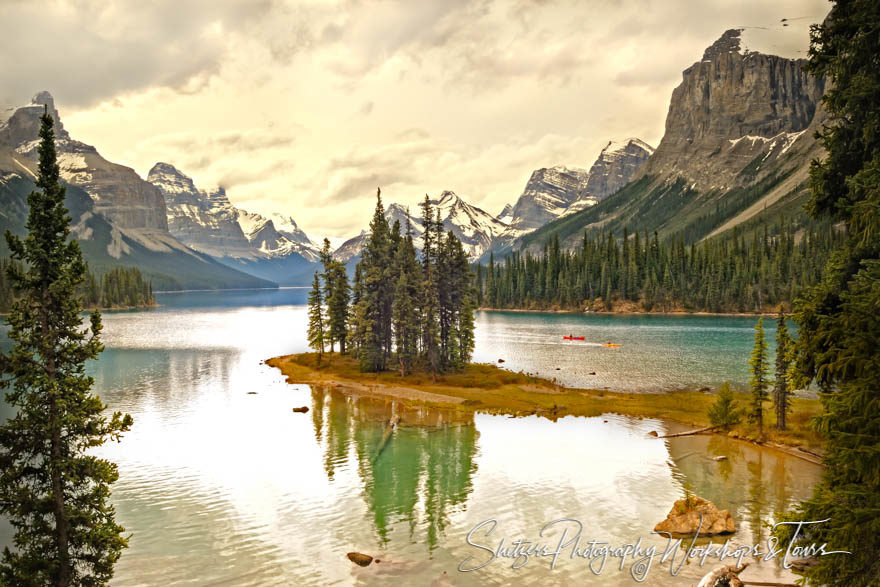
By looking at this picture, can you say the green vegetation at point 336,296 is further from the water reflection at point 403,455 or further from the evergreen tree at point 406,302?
the water reflection at point 403,455

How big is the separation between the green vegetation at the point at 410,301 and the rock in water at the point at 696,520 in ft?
157

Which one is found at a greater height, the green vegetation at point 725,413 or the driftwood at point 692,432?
the green vegetation at point 725,413

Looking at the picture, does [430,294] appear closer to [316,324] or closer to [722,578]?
[316,324]

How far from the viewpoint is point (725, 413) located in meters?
49.0

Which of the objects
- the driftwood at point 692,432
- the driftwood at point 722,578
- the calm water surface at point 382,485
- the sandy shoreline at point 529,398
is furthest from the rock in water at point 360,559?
the sandy shoreline at point 529,398

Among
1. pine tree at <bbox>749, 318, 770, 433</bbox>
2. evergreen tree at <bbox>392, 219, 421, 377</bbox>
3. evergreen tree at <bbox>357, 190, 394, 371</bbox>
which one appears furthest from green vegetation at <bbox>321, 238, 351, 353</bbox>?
pine tree at <bbox>749, 318, 770, 433</bbox>

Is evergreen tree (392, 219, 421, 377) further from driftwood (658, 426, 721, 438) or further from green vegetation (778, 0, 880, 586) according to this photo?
green vegetation (778, 0, 880, 586)

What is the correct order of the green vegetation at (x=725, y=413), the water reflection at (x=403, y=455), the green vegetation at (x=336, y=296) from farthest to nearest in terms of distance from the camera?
the green vegetation at (x=336, y=296)
the green vegetation at (x=725, y=413)
the water reflection at (x=403, y=455)

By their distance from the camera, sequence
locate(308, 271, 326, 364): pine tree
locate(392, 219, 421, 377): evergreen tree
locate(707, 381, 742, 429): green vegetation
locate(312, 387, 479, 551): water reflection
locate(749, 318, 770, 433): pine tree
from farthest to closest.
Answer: locate(308, 271, 326, 364): pine tree
locate(392, 219, 421, 377): evergreen tree
locate(707, 381, 742, 429): green vegetation
locate(749, 318, 770, 433): pine tree
locate(312, 387, 479, 551): water reflection

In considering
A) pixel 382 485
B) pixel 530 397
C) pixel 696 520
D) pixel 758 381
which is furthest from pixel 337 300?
pixel 696 520

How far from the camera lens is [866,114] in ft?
57.3

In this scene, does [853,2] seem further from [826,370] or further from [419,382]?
[419,382]

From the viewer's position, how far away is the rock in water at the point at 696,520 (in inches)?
1086

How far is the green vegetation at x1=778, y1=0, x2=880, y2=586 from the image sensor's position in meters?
14.9
